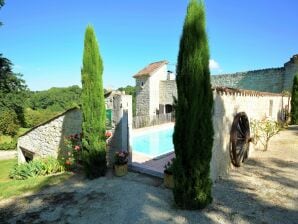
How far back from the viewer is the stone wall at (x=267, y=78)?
2084cm

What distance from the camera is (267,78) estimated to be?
74.0 ft

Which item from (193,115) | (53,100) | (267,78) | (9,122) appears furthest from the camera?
(53,100)

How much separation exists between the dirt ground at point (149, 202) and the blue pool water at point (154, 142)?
6.18m

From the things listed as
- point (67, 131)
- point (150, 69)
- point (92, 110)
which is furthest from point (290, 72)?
point (92, 110)

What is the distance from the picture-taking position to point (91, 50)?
25.5ft

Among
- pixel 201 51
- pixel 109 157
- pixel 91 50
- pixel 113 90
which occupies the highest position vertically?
pixel 91 50

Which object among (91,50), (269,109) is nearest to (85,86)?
(91,50)

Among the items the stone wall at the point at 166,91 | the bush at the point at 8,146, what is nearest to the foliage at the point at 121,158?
the stone wall at the point at 166,91

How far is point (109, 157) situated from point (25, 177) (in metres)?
3.52

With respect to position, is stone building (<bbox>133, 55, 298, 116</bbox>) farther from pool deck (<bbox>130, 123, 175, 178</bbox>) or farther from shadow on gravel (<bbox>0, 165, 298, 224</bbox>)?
shadow on gravel (<bbox>0, 165, 298, 224</bbox>)

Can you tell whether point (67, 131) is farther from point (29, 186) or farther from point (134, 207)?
point (134, 207)

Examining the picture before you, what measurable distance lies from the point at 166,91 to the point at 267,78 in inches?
440

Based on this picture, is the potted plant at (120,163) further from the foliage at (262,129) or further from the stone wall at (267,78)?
the stone wall at (267,78)

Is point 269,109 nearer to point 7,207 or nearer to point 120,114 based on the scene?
point 120,114
